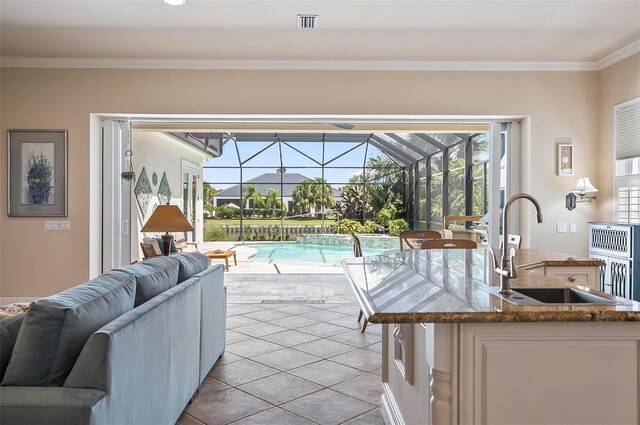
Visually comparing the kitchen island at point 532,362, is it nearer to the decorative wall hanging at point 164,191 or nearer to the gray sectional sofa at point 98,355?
the gray sectional sofa at point 98,355

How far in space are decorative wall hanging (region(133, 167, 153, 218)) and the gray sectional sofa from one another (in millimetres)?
5932

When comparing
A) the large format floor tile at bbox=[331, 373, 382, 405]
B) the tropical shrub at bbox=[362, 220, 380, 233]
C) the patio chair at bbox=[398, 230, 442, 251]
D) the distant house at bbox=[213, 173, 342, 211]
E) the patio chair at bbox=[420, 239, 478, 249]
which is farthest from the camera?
the tropical shrub at bbox=[362, 220, 380, 233]

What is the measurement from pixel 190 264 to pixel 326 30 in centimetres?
253

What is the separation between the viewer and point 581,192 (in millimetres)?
5109

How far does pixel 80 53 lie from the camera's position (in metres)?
5.00

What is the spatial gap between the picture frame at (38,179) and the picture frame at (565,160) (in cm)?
549

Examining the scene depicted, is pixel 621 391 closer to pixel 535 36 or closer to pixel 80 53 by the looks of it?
pixel 535 36

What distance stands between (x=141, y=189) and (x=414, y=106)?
509 centimetres

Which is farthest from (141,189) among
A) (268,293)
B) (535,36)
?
(535,36)

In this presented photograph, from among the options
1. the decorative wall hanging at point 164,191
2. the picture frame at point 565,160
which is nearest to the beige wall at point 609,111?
the picture frame at point 565,160

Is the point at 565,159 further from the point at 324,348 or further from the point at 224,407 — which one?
the point at 224,407

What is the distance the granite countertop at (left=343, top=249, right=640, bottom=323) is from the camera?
4.79ft

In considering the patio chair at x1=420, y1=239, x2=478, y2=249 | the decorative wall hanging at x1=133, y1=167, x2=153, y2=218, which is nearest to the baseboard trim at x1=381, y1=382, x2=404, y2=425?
the patio chair at x1=420, y1=239, x2=478, y2=249

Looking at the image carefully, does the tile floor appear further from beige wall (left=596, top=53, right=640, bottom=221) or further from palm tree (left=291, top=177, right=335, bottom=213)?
palm tree (left=291, top=177, right=335, bottom=213)
